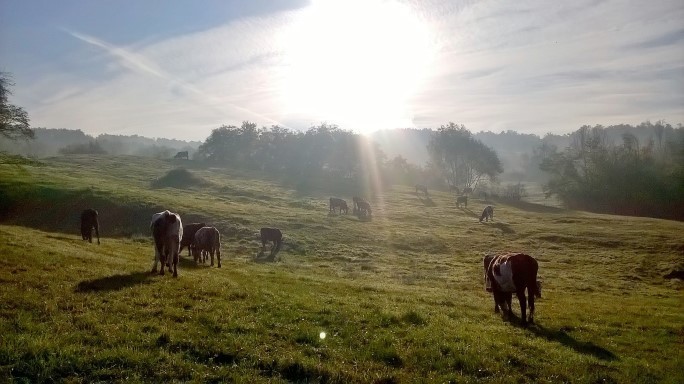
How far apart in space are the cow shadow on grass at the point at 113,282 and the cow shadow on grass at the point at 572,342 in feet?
39.0

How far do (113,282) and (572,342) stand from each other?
42.9 feet

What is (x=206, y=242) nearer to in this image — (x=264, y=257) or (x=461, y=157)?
(x=264, y=257)

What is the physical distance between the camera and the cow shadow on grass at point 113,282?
1264 centimetres

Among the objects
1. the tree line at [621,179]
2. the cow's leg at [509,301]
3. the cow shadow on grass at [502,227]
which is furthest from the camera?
the tree line at [621,179]

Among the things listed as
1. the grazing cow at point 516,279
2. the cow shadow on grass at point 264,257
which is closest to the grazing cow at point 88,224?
the cow shadow on grass at point 264,257

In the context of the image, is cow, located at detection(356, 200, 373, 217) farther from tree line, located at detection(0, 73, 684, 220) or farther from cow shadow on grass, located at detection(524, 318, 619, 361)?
cow shadow on grass, located at detection(524, 318, 619, 361)

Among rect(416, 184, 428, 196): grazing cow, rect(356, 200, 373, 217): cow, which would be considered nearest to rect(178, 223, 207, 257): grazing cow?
rect(356, 200, 373, 217): cow

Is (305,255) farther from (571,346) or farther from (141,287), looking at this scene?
(571,346)

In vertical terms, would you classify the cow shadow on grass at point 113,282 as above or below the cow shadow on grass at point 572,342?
above

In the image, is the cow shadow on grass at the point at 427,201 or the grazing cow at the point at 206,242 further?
the cow shadow on grass at the point at 427,201

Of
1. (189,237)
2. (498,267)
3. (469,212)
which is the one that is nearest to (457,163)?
(469,212)

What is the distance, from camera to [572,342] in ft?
40.8

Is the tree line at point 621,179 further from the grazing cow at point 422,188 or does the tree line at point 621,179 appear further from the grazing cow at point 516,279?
the grazing cow at point 516,279

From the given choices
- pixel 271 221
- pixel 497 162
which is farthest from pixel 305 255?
pixel 497 162
